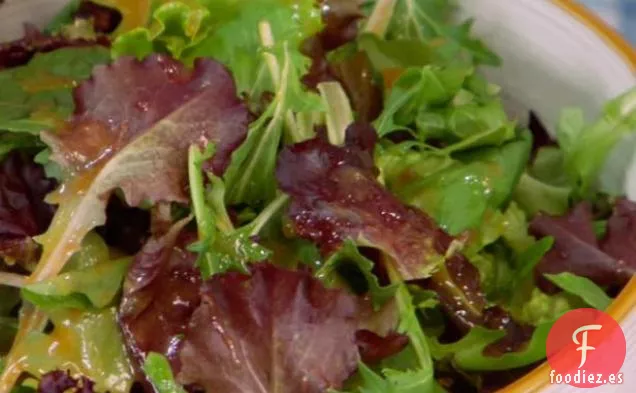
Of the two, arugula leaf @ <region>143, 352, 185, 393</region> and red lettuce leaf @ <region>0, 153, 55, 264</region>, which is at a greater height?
arugula leaf @ <region>143, 352, 185, 393</region>

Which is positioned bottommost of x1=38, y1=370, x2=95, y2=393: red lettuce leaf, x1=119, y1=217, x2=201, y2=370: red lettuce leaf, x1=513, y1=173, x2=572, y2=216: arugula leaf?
x1=38, y1=370, x2=95, y2=393: red lettuce leaf

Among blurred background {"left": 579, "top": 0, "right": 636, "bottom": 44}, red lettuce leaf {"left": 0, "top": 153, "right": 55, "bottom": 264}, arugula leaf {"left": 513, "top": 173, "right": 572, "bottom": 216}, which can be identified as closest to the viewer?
red lettuce leaf {"left": 0, "top": 153, "right": 55, "bottom": 264}

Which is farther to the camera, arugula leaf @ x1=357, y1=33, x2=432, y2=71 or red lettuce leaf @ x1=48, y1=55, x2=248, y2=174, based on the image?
arugula leaf @ x1=357, y1=33, x2=432, y2=71

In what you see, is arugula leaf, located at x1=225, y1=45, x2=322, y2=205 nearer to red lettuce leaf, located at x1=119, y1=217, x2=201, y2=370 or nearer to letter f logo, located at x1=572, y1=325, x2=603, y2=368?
red lettuce leaf, located at x1=119, y1=217, x2=201, y2=370

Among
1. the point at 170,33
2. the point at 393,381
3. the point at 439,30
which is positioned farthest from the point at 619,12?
the point at 393,381

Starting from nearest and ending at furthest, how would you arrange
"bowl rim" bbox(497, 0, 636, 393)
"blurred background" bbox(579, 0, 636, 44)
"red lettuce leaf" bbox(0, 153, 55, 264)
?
"bowl rim" bbox(497, 0, 636, 393) → "red lettuce leaf" bbox(0, 153, 55, 264) → "blurred background" bbox(579, 0, 636, 44)

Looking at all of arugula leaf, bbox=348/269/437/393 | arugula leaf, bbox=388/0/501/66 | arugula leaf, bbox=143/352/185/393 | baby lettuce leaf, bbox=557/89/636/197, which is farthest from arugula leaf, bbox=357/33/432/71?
arugula leaf, bbox=143/352/185/393

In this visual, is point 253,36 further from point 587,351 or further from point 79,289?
point 587,351
